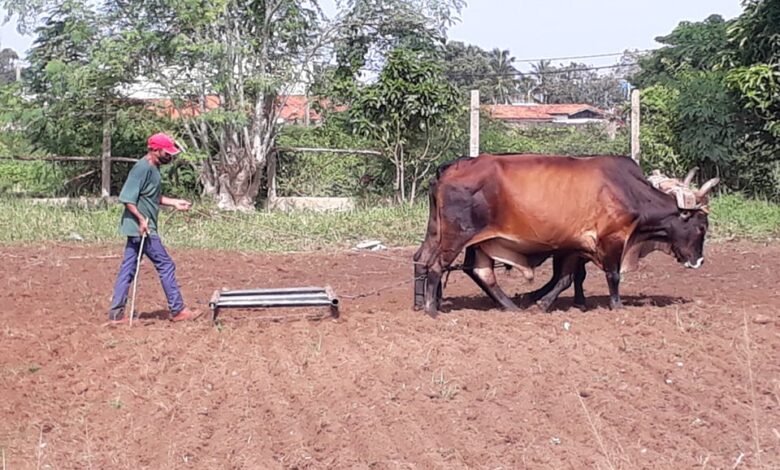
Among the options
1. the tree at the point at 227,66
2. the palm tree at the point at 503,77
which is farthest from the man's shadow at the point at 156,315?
the palm tree at the point at 503,77

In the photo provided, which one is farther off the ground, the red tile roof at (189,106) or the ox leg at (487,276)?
the red tile roof at (189,106)

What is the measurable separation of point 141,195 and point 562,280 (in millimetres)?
3737

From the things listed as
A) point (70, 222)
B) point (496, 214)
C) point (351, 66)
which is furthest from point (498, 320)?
point (351, 66)

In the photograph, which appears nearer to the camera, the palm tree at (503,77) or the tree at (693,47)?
the tree at (693,47)

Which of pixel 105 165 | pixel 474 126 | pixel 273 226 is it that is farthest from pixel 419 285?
pixel 105 165

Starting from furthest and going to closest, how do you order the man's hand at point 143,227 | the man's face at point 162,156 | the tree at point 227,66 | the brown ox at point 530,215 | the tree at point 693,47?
the tree at point 693,47 < the tree at point 227,66 < the brown ox at point 530,215 < the man's face at point 162,156 < the man's hand at point 143,227

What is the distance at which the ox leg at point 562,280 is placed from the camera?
9.51 meters

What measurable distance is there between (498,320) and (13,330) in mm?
3958

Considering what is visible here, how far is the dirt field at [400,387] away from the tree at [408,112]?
7436mm

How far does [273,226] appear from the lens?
1555 centimetres

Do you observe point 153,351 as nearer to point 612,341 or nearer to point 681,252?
point 612,341

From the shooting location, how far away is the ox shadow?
973 cm

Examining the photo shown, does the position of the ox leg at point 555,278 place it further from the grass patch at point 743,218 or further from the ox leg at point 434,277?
the grass patch at point 743,218

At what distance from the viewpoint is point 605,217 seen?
30.3ft
